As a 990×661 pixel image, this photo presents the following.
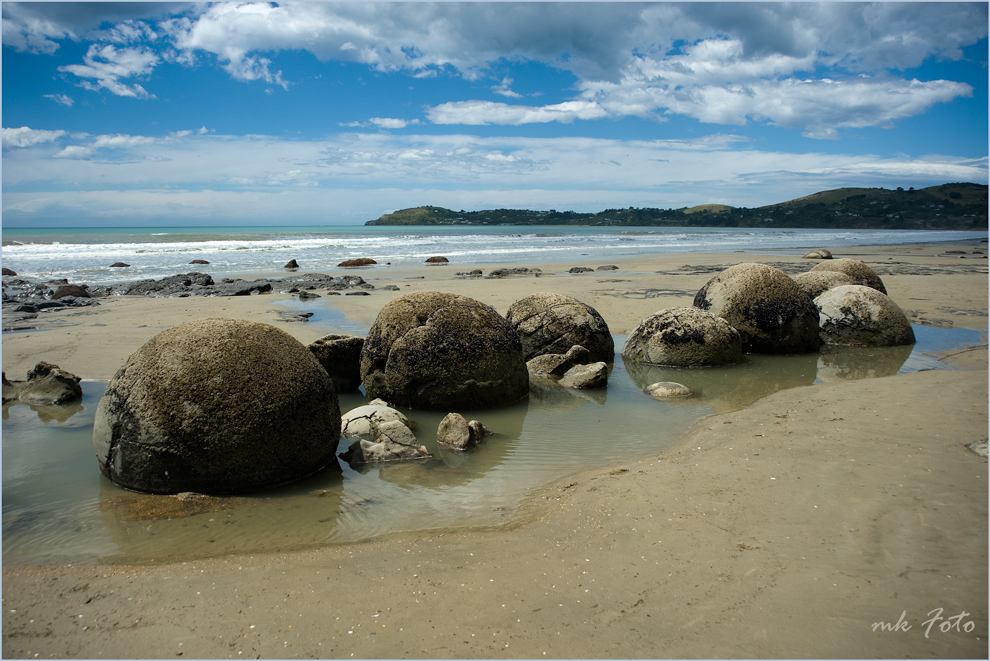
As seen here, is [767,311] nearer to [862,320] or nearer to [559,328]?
[862,320]

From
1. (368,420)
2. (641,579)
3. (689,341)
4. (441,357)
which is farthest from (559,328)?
(641,579)

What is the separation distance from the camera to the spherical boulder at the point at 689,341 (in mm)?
9188

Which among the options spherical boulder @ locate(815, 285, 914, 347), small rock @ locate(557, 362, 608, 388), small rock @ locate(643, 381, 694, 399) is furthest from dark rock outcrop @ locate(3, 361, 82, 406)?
spherical boulder @ locate(815, 285, 914, 347)

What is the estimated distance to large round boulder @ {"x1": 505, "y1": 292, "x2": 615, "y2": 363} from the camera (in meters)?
9.18

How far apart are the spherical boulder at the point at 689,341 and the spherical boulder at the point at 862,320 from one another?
252 cm

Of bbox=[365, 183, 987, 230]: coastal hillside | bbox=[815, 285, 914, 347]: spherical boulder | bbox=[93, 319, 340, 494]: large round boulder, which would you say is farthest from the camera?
bbox=[365, 183, 987, 230]: coastal hillside

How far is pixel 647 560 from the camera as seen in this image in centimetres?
359

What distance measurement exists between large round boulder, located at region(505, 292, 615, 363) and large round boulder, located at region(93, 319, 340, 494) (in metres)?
4.69

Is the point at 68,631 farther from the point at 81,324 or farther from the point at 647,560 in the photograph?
the point at 81,324

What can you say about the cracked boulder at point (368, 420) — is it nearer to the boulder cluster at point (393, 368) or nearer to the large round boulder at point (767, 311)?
the boulder cluster at point (393, 368)

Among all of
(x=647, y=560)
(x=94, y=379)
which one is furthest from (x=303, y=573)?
(x=94, y=379)

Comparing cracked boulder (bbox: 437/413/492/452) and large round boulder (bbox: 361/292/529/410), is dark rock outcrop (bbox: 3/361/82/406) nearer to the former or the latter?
large round boulder (bbox: 361/292/529/410)

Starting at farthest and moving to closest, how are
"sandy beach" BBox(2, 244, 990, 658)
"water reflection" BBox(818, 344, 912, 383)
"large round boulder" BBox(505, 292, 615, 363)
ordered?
"large round boulder" BBox(505, 292, 615, 363)
"water reflection" BBox(818, 344, 912, 383)
"sandy beach" BBox(2, 244, 990, 658)

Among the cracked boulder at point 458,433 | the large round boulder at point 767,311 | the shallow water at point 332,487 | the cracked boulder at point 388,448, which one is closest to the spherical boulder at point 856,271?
the large round boulder at point 767,311
